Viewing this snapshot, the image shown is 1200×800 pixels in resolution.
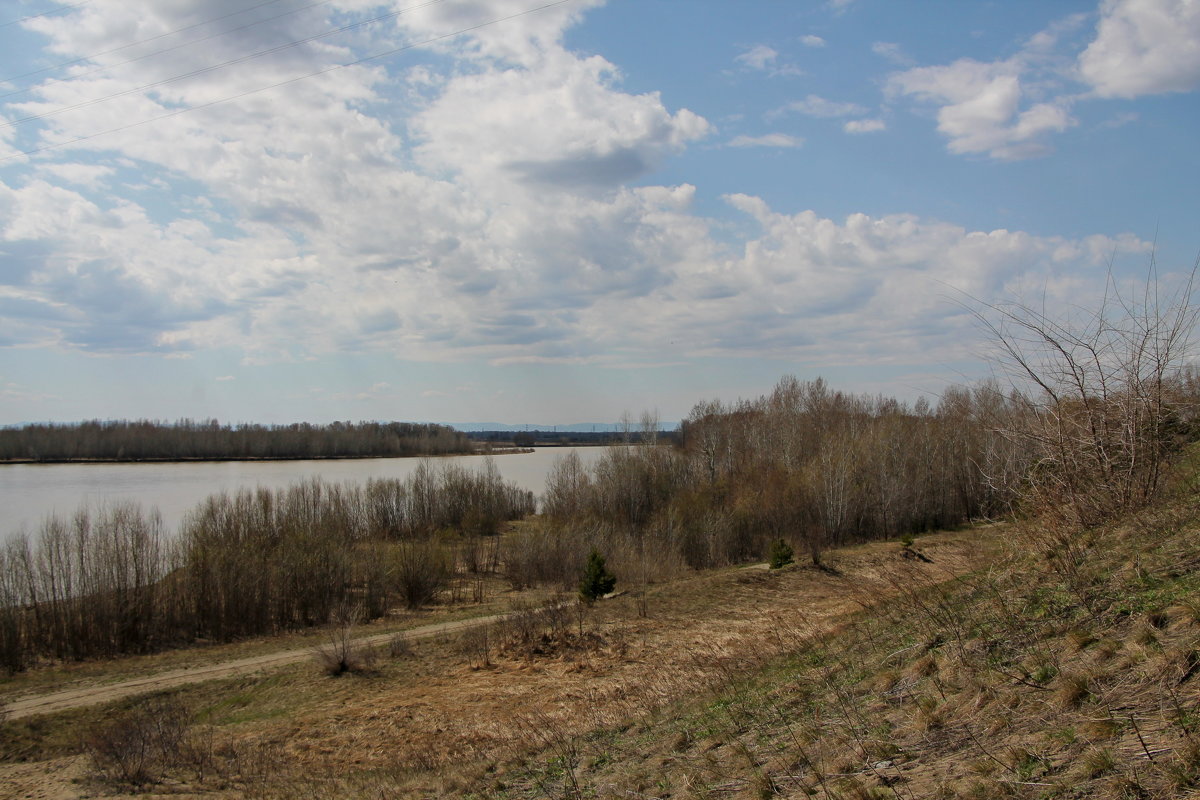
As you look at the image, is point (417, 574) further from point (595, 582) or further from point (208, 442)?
point (208, 442)

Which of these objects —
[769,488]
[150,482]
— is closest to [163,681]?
[769,488]

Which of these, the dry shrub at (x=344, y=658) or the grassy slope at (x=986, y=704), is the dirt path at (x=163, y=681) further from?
the grassy slope at (x=986, y=704)

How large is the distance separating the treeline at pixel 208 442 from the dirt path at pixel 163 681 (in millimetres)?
84584

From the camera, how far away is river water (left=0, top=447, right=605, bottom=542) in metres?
42.6

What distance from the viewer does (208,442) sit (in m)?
99.9

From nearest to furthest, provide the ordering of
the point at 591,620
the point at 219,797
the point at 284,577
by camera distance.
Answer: the point at 219,797, the point at 591,620, the point at 284,577

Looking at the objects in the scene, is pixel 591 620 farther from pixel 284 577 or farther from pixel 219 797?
pixel 284 577

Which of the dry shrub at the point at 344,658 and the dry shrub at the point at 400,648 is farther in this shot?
the dry shrub at the point at 400,648

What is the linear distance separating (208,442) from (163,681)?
3562 inches

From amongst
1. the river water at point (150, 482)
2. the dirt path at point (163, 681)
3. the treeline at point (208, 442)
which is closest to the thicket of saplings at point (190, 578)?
the river water at point (150, 482)

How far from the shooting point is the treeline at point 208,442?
90375mm

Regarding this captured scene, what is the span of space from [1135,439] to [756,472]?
3891 centimetres

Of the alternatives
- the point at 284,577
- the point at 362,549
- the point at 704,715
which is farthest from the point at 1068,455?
the point at 362,549

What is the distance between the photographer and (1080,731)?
427 cm
